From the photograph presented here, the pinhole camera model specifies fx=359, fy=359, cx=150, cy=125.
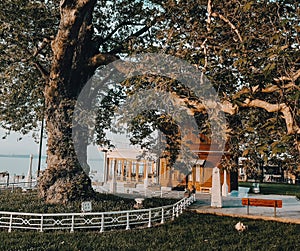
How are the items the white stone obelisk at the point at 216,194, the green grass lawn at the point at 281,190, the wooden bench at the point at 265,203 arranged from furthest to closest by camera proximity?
the green grass lawn at the point at 281,190, the white stone obelisk at the point at 216,194, the wooden bench at the point at 265,203

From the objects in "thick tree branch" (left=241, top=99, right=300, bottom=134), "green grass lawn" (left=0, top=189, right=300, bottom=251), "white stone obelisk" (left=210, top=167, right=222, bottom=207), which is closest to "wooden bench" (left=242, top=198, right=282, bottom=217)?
"green grass lawn" (left=0, top=189, right=300, bottom=251)

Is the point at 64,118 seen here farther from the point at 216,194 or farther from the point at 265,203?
the point at 265,203

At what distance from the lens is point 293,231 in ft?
38.5

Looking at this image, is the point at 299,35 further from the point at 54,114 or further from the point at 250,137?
the point at 54,114

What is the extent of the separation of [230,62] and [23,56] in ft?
24.9

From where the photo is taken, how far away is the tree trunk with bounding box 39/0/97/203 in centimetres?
1298

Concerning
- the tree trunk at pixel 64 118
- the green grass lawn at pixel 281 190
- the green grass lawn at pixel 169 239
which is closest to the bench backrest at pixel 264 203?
the green grass lawn at pixel 169 239

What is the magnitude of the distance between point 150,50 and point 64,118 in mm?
5470

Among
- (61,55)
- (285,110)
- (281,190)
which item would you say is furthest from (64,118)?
(281,190)

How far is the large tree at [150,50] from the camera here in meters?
7.14

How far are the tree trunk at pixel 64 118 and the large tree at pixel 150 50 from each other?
0.04 m

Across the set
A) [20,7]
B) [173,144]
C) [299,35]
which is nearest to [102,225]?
[173,144]

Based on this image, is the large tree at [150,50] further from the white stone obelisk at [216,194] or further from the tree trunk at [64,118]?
the white stone obelisk at [216,194]

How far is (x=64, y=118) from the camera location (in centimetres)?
1328
